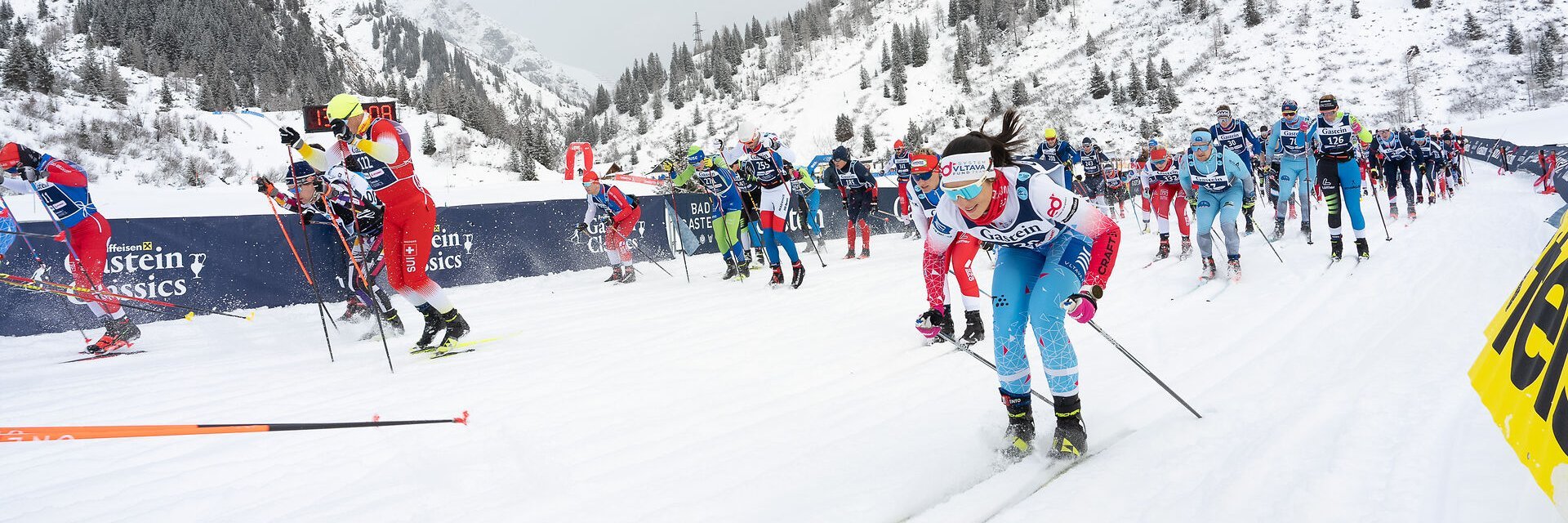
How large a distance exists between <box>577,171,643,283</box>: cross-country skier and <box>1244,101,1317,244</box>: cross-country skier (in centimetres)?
930

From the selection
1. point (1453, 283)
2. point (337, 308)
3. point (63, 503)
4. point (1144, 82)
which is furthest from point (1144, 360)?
point (1144, 82)

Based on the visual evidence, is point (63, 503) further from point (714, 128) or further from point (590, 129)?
point (590, 129)

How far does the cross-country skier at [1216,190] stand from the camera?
335 inches

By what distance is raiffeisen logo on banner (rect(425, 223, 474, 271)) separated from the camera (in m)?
10.9

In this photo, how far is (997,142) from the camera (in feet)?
11.6

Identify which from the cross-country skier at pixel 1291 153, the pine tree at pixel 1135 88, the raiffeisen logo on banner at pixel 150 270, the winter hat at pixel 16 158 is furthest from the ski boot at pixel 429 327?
the pine tree at pixel 1135 88

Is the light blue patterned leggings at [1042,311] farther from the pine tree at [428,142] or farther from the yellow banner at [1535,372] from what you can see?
the pine tree at [428,142]

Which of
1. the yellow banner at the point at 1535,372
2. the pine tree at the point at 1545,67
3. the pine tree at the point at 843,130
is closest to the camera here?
the yellow banner at the point at 1535,372

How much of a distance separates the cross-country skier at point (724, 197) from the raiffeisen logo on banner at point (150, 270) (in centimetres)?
594

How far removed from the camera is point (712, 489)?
3189 mm

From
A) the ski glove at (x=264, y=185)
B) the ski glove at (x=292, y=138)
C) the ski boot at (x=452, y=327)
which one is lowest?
the ski boot at (x=452, y=327)

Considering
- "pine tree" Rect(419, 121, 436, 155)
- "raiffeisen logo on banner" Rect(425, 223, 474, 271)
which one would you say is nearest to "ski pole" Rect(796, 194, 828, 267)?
"raiffeisen logo on banner" Rect(425, 223, 474, 271)

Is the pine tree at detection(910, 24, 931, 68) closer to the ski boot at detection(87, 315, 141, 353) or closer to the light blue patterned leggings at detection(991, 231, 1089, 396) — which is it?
the ski boot at detection(87, 315, 141, 353)

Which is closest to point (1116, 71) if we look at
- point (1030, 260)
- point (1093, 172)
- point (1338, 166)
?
point (1093, 172)
